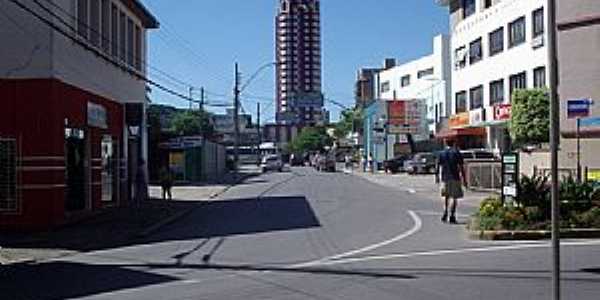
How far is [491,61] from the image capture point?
207 feet

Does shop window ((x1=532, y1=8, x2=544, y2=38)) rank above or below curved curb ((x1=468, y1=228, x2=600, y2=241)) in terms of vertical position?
above

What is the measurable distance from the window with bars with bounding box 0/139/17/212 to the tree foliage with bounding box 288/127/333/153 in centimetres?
13499

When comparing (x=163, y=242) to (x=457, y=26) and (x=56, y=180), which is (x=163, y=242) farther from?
(x=457, y=26)

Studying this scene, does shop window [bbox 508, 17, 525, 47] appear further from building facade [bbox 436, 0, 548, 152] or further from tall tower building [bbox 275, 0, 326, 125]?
tall tower building [bbox 275, 0, 326, 125]

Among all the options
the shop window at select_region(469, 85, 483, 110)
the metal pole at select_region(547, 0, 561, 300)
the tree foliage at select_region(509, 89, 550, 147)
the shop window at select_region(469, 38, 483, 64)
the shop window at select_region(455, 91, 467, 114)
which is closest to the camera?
the metal pole at select_region(547, 0, 561, 300)

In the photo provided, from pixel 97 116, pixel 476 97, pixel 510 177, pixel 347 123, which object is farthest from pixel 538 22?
pixel 347 123

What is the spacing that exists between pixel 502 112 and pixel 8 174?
39.7 meters

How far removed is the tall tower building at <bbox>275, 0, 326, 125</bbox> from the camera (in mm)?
120938

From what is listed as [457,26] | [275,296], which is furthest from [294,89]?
[275,296]

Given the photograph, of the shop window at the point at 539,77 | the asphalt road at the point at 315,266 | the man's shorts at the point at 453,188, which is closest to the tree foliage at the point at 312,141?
the shop window at the point at 539,77

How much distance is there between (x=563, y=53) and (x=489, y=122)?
21.6 m

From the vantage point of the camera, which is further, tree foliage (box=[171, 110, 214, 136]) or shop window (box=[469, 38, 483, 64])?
tree foliage (box=[171, 110, 214, 136])

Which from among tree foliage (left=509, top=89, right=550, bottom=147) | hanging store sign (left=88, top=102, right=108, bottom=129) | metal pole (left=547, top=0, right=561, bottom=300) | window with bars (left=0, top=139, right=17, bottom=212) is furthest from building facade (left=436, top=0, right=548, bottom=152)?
metal pole (left=547, top=0, right=561, bottom=300)

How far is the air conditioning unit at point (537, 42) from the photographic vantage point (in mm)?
52269
